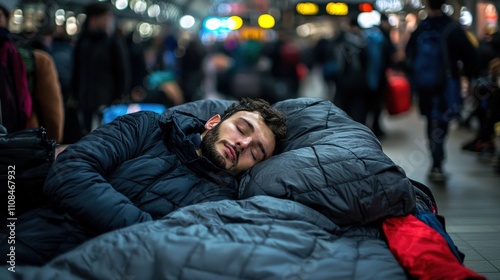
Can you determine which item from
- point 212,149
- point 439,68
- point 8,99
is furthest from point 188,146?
point 439,68

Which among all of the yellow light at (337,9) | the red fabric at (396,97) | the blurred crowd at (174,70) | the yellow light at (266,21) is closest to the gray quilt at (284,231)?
the blurred crowd at (174,70)

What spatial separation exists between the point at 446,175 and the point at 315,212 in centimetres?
467

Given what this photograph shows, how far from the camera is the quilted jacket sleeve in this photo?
285 cm

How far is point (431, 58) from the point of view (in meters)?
6.92

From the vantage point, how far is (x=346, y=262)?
266cm

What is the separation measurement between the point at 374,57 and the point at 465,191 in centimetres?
380

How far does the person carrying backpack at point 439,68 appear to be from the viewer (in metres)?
6.79

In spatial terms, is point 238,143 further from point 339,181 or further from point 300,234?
point 300,234

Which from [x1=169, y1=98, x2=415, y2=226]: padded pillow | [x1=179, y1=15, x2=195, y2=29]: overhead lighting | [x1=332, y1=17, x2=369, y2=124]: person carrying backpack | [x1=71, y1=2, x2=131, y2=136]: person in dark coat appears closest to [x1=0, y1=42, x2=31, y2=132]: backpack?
[x1=169, y1=98, x2=415, y2=226]: padded pillow

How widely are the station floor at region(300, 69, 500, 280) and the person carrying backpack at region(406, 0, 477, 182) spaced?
0.46 metres

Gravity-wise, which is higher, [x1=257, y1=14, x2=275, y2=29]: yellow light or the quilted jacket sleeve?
the quilted jacket sleeve

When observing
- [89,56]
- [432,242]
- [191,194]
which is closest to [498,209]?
[432,242]

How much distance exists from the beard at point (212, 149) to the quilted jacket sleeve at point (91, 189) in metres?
0.49

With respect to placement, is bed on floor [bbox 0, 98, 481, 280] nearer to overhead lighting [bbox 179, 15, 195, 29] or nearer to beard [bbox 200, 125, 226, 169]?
beard [bbox 200, 125, 226, 169]
